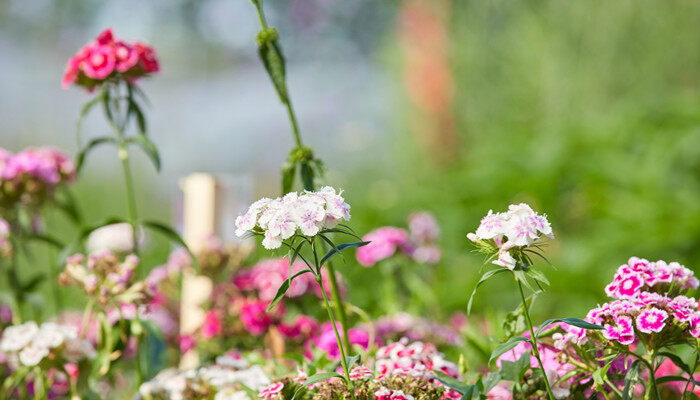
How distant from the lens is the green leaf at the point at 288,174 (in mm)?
1103

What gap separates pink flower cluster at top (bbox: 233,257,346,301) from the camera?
1.63m

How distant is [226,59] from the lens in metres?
11.3

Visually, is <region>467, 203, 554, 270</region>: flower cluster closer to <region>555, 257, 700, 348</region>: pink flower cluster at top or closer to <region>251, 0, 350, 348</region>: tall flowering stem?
<region>555, 257, 700, 348</region>: pink flower cluster at top

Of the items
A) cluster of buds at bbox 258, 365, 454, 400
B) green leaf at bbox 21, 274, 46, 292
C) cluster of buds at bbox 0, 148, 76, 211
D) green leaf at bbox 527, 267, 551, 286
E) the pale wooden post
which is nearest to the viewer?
green leaf at bbox 527, 267, 551, 286

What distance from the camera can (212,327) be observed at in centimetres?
162

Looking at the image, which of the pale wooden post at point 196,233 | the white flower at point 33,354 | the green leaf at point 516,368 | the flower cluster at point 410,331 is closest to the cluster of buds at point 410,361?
the green leaf at point 516,368

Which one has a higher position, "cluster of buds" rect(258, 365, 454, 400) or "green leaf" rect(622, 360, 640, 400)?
"cluster of buds" rect(258, 365, 454, 400)

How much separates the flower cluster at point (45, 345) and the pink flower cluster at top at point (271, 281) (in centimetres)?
48

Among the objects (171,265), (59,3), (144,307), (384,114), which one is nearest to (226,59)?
(59,3)

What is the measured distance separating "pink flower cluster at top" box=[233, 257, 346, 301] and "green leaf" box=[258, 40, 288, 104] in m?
0.61

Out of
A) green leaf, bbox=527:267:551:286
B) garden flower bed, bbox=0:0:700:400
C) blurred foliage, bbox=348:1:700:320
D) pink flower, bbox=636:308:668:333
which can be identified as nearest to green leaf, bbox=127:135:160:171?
garden flower bed, bbox=0:0:700:400

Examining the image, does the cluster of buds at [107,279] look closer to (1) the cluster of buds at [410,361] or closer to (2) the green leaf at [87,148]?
(2) the green leaf at [87,148]

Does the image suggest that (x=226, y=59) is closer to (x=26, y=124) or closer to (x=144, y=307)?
(x=26, y=124)

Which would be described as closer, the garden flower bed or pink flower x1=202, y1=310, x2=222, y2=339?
the garden flower bed
